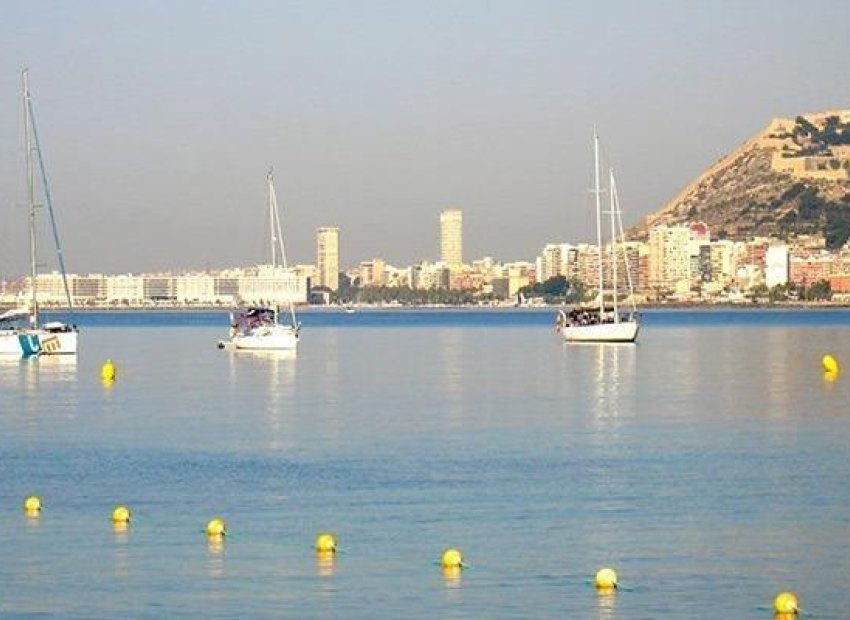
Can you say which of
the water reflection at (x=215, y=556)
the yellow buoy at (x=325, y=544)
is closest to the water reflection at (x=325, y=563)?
the yellow buoy at (x=325, y=544)

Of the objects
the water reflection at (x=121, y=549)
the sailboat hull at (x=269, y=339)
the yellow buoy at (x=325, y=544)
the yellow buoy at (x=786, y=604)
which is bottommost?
the yellow buoy at (x=786, y=604)

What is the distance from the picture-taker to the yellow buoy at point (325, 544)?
26.1 metres

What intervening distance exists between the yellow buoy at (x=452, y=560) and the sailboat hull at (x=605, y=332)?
7341 centimetres

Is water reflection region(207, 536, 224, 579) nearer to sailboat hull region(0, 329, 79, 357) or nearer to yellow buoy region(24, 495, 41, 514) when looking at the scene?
yellow buoy region(24, 495, 41, 514)

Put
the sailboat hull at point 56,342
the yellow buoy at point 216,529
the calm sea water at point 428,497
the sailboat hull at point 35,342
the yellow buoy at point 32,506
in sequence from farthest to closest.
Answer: the sailboat hull at point 56,342, the sailboat hull at point 35,342, the yellow buoy at point 32,506, the yellow buoy at point 216,529, the calm sea water at point 428,497

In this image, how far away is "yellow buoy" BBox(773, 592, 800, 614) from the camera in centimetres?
2209

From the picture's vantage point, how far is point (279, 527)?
94.1ft

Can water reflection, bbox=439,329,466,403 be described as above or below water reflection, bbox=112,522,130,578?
above

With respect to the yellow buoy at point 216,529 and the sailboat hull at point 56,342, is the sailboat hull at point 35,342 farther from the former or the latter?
the yellow buoy at point 216,529

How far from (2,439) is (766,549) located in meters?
22.5

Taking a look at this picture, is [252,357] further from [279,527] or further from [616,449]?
[279,527]

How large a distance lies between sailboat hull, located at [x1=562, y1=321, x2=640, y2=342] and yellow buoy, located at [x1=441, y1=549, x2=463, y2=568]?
73406mm

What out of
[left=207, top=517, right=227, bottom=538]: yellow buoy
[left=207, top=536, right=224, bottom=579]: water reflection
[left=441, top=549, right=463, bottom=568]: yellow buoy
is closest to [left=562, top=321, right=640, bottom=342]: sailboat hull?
[left=207, top=517, right=227, bottom=538]: yellow buoy

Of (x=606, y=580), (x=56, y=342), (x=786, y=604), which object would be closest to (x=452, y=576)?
(x=606, y=580)
